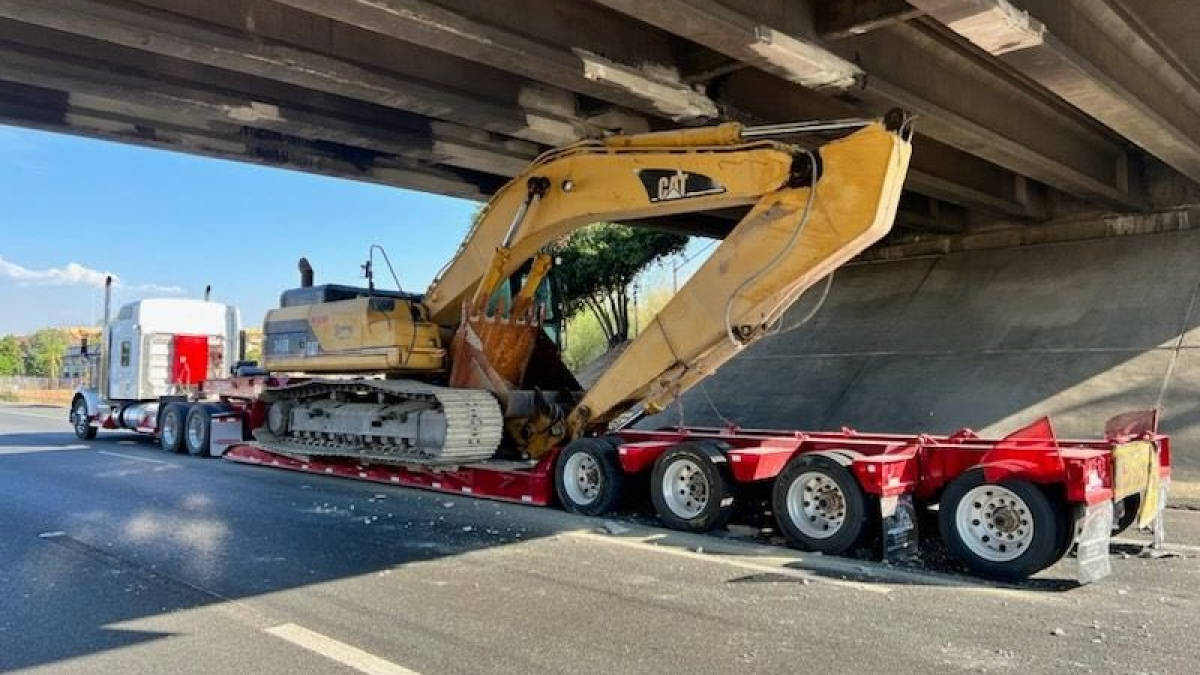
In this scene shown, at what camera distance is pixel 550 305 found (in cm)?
1170

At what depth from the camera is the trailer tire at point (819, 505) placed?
7.13 m

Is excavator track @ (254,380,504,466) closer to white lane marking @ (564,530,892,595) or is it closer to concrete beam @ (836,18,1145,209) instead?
white lane marking @ (564,530,892,595)

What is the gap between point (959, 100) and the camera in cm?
1080

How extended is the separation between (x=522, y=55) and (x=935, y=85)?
5232 mm

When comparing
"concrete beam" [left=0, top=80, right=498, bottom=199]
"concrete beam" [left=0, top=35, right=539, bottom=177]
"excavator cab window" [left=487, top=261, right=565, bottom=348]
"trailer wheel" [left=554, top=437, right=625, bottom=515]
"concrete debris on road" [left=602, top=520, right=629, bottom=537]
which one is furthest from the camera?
"excavator cab window" [left=487, top=261, right=565, bottom=348]

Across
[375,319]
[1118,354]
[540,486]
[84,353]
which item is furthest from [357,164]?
[1118,354]

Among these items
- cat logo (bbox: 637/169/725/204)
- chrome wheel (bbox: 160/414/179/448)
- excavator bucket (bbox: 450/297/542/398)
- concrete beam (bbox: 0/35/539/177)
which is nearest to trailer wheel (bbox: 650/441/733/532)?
cat logo (bbox: 637/169/725/204)

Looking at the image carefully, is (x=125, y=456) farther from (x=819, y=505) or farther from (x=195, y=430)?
(x=819, y=505)

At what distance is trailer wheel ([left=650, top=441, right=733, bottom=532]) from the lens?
805 cm

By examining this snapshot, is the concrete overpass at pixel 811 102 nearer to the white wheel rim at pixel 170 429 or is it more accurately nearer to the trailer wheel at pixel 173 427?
the trailer wheel at pixel 173 427

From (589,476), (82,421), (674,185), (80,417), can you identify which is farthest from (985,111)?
(80,417)

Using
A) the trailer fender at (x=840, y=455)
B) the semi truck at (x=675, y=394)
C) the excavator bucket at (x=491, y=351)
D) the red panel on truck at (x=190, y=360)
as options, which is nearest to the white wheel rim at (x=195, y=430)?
the semi truck at (x=675, y=394)

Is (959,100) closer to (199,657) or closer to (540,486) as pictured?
(540,486)

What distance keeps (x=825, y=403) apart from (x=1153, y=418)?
26.2ft
